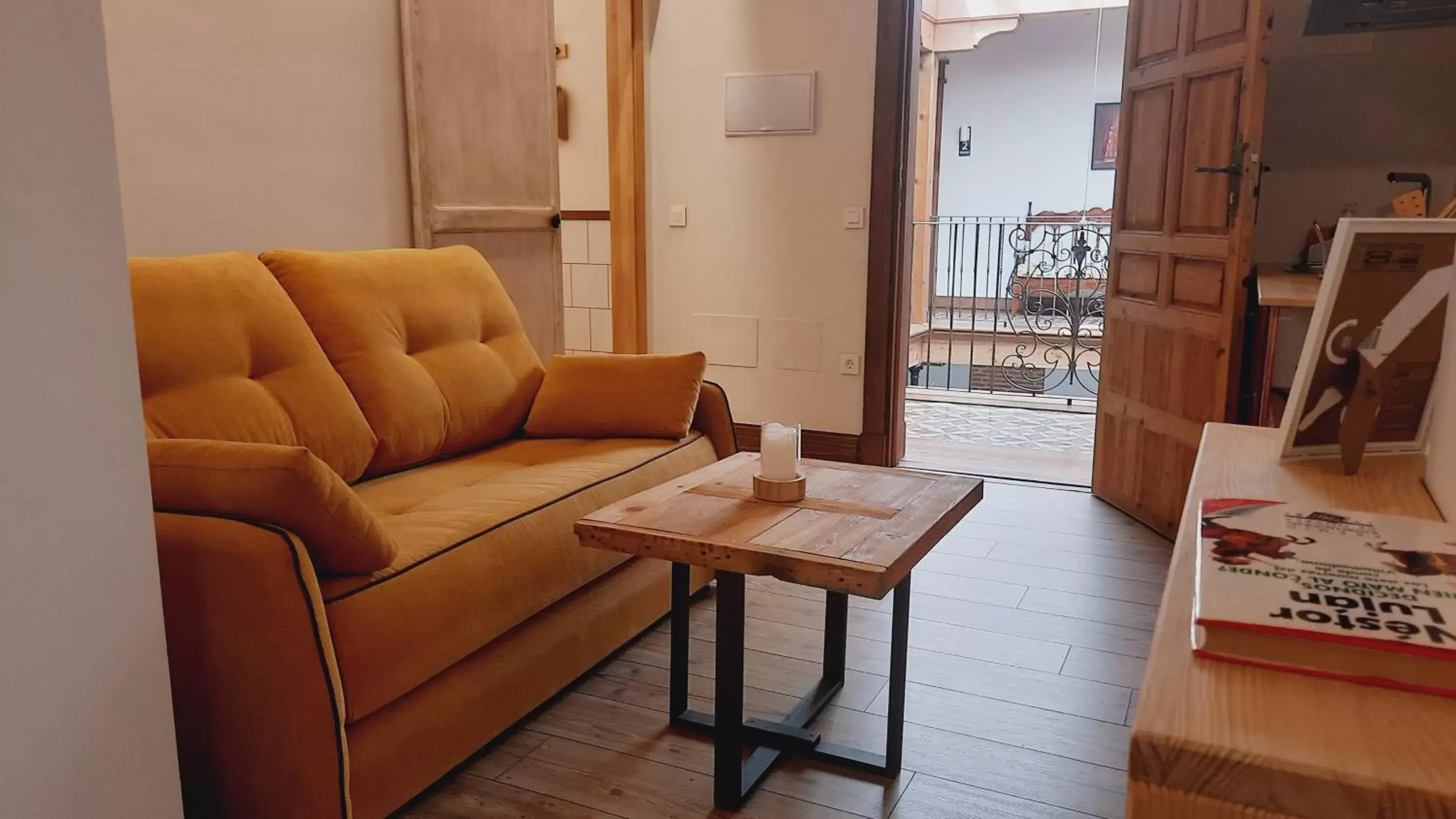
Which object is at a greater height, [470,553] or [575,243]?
[575,243]

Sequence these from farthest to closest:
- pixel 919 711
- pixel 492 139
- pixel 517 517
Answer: pixel 492 139, pixel 919 711, pixel 517 517

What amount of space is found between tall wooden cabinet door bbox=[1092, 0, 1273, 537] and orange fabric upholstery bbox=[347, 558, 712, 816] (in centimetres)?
161

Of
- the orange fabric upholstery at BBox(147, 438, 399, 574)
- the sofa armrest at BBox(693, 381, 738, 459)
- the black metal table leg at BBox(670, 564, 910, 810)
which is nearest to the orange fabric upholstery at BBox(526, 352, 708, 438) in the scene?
the sofa armrest at BBox(693, 381, 738, 459)

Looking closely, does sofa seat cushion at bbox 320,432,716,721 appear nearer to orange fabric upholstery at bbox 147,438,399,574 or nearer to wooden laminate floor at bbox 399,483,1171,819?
orange fabric upholstery at bbox 147,438,399,574

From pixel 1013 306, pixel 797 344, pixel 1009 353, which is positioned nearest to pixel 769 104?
pixel 797 344

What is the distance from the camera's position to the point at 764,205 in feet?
14.5

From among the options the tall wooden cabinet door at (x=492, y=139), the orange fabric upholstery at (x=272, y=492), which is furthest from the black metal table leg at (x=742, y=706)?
the tall wooden cabinet door at (x=492, y=139)

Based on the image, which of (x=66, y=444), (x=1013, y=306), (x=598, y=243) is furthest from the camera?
(x=1013, y=306)

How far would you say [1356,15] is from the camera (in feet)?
10.4

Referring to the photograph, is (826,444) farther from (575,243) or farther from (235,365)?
(235,365)

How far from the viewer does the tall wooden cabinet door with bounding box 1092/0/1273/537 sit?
3047mm

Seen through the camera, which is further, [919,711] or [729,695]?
[919,711]

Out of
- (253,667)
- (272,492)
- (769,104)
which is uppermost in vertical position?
(769,104)

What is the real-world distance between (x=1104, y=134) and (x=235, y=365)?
8960 millimetres
